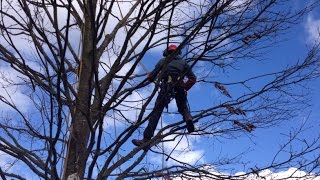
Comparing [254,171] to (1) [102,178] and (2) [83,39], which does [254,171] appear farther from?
(2) [83,39]

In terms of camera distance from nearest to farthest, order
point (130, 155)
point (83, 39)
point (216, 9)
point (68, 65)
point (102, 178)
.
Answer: point (216, 9)
point (102, 178)
point (130, 155)
point (83, 39)
point (68, 65)

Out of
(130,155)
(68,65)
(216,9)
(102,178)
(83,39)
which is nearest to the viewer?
(216,9)

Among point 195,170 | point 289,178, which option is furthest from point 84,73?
point 289,178

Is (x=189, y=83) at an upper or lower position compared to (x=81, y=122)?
upper

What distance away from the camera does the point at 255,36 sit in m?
4.06

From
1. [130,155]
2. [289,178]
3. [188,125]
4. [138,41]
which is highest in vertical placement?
[138,41]

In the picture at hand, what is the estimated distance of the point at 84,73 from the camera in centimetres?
456

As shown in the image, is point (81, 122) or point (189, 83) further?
point (189, 83)

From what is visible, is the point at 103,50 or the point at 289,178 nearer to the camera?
the point at 289,178

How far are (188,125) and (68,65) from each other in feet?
5.21

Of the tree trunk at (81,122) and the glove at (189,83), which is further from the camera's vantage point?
the glove at (189,83)

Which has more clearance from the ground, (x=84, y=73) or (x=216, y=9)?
(x=84, y=73)

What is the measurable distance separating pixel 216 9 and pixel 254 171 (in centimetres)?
193

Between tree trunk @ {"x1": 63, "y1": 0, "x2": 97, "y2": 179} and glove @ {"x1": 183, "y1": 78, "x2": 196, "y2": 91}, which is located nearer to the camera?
tree trunk @ {"x1": 63, "y1": 0, "x2": 97, "y2": 179}
